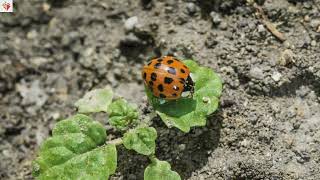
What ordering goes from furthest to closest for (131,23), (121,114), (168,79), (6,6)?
(6,6) < (131,23) < (121,114) < (168,79)

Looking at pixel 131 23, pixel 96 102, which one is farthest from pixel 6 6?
pixel 96 102

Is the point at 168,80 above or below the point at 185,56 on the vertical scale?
above

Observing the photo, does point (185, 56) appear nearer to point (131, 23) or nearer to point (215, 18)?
point (215, 18)

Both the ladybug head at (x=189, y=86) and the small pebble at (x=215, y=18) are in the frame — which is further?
the small pebble at (x=215, y=18)

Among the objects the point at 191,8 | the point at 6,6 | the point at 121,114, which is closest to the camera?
the point at 121,114

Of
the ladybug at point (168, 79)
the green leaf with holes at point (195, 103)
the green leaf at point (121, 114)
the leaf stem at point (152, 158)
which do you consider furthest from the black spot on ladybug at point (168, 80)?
the leaf stem at point (152, 158)

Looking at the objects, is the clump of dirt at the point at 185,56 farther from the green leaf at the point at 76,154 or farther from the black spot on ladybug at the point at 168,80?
the black spot on ladybug at the point at 168,80

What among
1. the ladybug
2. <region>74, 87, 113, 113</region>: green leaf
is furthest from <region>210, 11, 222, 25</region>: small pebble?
<region>74, 87, 113, 113</region>: green leaf
